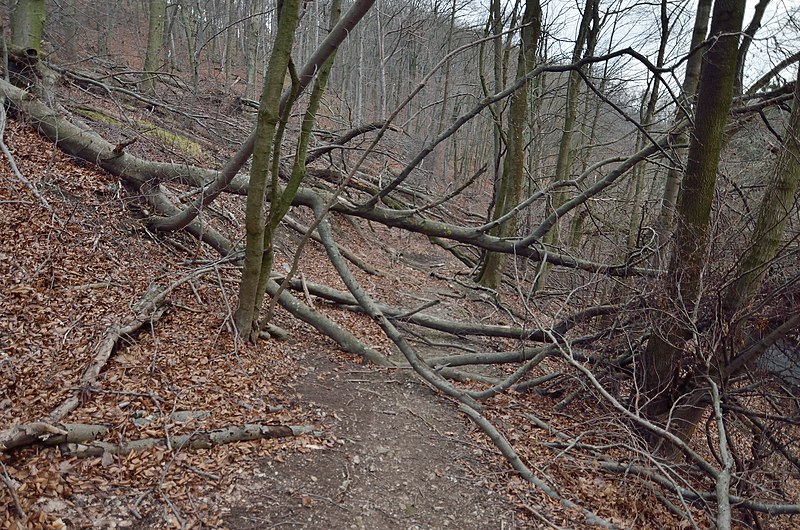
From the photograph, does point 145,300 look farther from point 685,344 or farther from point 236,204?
point 685,344

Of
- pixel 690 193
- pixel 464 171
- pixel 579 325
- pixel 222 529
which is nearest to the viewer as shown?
pixel 222 529

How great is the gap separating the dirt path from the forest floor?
14 millimetres

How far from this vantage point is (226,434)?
11.6ft

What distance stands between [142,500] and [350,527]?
1210mm

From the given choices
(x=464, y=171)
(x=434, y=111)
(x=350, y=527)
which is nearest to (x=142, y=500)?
(x=350, y=527)

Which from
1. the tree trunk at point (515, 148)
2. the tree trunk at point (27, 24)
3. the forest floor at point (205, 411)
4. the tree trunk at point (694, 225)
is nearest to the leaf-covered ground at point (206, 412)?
the forest floor at point (205, 411)

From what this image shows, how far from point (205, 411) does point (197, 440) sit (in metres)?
0.32

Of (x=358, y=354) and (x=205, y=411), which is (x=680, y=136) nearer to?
(x=358, y=354)

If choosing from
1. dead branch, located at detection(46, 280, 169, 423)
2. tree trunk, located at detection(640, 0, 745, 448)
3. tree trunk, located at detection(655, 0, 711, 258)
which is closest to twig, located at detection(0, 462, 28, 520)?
dead branch, located at detection(46, 280, 169, 423)

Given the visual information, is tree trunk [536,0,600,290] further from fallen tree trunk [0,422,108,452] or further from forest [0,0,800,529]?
fallen tree trunk [0,422,108,452]

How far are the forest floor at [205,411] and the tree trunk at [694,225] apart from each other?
0.82m

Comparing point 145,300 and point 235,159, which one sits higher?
point 235,159

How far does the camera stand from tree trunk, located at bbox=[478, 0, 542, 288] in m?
8.48

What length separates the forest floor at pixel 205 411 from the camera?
2.94 m
